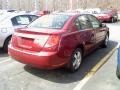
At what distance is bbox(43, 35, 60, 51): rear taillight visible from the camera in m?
5.41

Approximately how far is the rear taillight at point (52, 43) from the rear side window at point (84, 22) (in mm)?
1404

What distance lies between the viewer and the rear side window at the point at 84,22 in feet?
22.0

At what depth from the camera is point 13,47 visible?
6.06 meters

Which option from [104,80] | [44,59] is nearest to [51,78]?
[44,59]

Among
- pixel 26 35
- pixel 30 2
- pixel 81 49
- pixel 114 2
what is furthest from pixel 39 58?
pixel 114 2

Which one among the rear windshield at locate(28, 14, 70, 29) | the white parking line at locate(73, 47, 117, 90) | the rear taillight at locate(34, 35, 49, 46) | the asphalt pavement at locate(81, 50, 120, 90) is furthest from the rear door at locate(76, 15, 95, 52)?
the rear taillight at locate(34, 35, 49, 46)

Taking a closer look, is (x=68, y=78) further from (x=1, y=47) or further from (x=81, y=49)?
(x=1, y=47)

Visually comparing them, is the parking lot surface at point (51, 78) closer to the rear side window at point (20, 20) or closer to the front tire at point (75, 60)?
the front tire at point (75, 60)

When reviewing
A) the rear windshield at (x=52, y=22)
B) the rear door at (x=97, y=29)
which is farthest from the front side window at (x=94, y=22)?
the rear windshield at (x=52, y=22)

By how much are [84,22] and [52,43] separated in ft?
6.01

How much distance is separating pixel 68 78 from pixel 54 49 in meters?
0.85

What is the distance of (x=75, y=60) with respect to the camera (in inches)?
243

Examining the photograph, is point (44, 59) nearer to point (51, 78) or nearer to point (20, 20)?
point (51, 78)

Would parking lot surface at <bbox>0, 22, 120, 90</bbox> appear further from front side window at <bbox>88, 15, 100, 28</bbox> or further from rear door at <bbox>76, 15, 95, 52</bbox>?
front side window at <bbox>88, 15, 100, 28</bbox>
